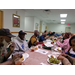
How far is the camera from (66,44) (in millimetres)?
1969

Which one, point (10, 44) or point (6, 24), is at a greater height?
point (6, 24)

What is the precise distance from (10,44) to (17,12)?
377cm

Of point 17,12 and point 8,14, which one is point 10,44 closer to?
point 8,14

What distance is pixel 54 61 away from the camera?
42.0 inches

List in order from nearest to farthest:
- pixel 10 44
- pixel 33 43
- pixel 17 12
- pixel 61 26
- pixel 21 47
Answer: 1. pixel 10 44
2. pixel 21 47
3. pixel 33 43
4. pixel 17 12
5. pixel 61 26

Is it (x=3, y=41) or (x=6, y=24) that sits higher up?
(x=6, y=24)

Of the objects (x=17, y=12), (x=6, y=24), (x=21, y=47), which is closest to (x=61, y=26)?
(x=17, y=12)

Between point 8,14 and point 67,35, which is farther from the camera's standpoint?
point 8,14

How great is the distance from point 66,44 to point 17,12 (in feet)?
12.7
